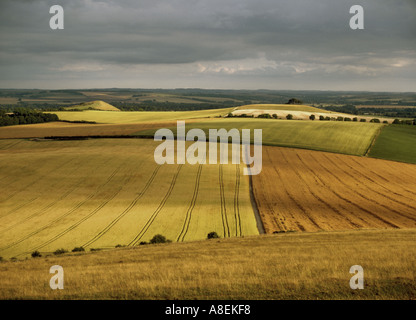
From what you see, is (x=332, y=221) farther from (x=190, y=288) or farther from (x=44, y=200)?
(x=44, y=200)

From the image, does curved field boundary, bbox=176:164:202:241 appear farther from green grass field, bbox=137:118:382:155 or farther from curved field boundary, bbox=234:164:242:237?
green grass field, bbox=137:118:382:155

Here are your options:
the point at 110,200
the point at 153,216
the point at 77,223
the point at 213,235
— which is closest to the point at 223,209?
the point at 153,216

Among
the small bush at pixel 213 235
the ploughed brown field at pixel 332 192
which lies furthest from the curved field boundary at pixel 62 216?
the ploughed brown field at pixel 332 192

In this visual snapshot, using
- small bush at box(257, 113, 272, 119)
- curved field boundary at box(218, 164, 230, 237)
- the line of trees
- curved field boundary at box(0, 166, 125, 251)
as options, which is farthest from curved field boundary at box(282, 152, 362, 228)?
the line of trees

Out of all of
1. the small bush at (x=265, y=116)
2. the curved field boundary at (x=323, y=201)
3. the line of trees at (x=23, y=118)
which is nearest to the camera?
the curved field boundary at (x=323, y=201)

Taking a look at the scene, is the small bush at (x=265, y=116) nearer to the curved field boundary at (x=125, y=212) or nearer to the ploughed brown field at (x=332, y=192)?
the ploughed brown field at (x=332, y=192)
